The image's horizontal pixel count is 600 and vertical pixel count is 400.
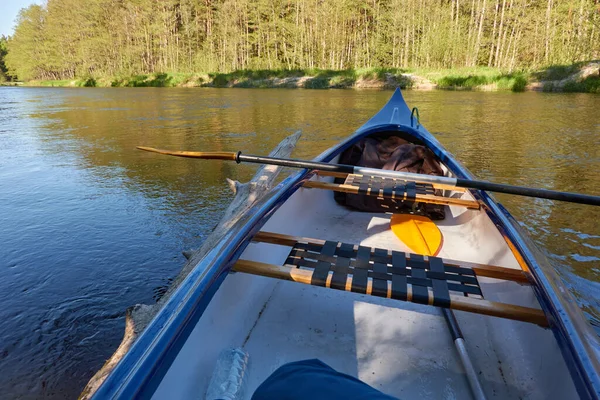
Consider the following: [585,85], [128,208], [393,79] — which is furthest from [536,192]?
[393,79]

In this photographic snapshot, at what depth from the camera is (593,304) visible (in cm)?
262

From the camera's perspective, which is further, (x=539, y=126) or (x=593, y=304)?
(x=539, y=126)

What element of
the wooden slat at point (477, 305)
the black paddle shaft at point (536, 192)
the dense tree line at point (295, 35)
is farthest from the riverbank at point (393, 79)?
the wooden slat at point (477, 305)

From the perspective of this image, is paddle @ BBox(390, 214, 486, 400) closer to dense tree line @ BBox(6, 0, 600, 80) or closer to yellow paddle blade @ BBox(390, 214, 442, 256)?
yellow paddle blade @ BBox(390, 214, 442, 256)

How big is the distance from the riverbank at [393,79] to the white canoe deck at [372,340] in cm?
2058

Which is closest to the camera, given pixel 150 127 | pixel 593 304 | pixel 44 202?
pixel 593 304

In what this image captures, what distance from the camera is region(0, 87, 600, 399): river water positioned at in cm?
254

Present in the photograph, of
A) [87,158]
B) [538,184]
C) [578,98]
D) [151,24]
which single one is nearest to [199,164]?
[87,158]

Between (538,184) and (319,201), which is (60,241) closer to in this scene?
(319,201)

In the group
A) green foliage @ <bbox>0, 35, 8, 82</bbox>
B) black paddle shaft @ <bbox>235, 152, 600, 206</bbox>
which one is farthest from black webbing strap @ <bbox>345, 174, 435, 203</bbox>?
green foliage @ <bbox>0, 35, 8, 82</bbox>

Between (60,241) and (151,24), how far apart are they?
49258 mm

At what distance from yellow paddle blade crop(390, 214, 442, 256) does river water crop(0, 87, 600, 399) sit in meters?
1.07

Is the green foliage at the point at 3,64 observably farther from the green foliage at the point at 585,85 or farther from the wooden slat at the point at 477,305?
the wooden slat at the point at 477,305

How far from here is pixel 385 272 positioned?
1.62 m
